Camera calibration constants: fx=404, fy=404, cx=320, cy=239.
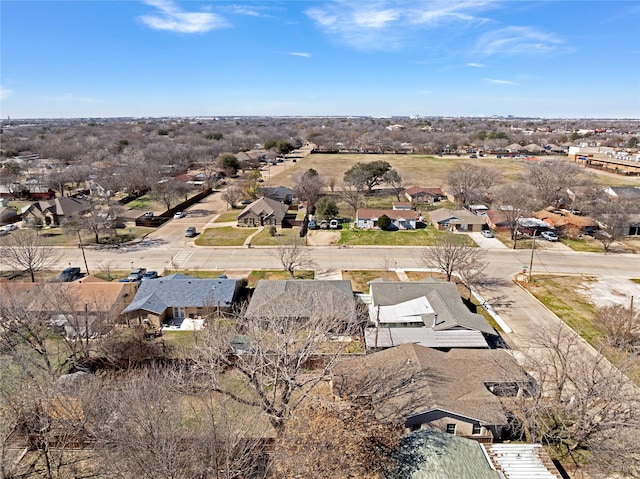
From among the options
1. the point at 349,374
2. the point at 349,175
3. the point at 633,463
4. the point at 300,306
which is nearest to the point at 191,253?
the point at 300,306

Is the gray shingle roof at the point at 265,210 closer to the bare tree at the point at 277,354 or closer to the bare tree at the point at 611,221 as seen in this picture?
the bare tree at the point at 277,354

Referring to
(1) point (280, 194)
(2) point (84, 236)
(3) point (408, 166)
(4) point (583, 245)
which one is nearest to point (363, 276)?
(4) point (583, 245)

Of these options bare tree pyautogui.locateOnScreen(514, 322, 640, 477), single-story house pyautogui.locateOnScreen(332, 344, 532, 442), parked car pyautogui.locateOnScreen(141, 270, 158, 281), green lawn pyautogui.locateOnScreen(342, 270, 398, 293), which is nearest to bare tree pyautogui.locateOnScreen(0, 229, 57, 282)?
parked car pyautogui.locateOnScreen(141, 270, 158, 281)

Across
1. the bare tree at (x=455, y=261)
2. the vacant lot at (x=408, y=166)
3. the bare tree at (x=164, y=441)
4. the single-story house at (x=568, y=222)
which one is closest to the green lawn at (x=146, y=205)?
the vacant lot at (x=408, y=166)

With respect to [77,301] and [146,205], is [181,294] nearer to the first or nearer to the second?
[77,301]

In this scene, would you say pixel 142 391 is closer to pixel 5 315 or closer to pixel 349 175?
pixel 5 315

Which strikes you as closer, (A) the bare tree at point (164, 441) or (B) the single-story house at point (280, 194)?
(A) the bare tree at point (164, 441)

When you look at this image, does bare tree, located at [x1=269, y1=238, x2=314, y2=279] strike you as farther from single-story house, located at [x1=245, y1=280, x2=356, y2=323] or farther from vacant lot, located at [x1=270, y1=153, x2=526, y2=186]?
vacant lot, located at [x1=270, y1=153, x2=526, y2=186]
